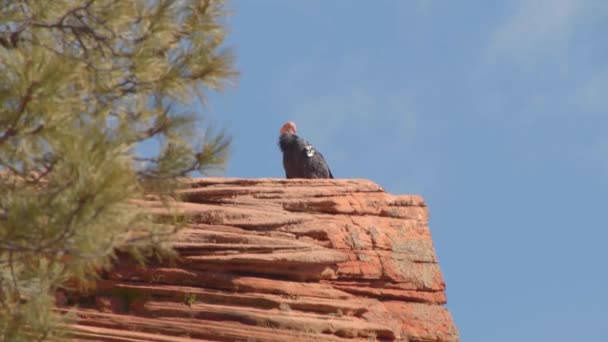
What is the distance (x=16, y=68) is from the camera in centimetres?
542

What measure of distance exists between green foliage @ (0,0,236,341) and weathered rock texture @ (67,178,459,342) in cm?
116

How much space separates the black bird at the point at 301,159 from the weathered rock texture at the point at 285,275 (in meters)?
2.00

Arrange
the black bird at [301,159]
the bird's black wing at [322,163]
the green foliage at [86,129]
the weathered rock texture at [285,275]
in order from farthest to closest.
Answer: the bird's black wing at [322,163] → the black bird at [301,159] → the weathered rock texture at [285,275] → the green foliage at [86,129]

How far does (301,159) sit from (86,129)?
22.2ft

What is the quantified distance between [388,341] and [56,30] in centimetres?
389

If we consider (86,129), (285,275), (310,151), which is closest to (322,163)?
(310,151)

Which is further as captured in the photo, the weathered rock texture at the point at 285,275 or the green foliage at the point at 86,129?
the weathered rock texture at the point at 285,275

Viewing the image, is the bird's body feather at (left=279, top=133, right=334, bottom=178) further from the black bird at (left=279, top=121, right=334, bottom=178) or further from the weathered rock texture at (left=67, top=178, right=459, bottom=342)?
the weathered rock texture at (left=67, top=178, right=459, bottom=342)

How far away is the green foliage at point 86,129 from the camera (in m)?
5.21

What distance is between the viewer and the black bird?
11891 mm

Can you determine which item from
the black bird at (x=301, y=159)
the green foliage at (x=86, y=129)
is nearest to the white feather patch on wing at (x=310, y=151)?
the black bird at (x=301, y=159)

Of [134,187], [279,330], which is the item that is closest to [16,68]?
[134,187]

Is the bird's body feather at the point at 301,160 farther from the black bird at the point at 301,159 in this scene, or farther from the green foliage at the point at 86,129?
the green foliage at the point at 86,129

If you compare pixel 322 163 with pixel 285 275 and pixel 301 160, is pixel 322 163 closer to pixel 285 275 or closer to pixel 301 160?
pixel 301 160
